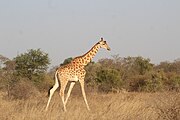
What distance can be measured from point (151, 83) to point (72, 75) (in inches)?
594

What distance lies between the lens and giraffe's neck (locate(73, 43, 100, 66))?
13711 millimetres

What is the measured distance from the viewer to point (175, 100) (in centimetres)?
749

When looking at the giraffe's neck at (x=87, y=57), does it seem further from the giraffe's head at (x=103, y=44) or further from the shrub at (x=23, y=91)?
the shrub at (x=23, y=91)

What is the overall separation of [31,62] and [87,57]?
13.3m

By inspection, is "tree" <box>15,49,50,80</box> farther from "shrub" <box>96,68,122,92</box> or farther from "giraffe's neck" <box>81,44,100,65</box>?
"giraffe's neck" <box>81,44,100,65</box>

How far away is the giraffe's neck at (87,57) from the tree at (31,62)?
1289 cm

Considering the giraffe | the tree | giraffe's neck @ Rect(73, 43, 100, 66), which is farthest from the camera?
the tree

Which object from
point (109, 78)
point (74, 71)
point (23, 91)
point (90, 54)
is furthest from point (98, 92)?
point (74, 71)

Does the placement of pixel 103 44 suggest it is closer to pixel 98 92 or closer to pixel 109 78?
pixel 98 92

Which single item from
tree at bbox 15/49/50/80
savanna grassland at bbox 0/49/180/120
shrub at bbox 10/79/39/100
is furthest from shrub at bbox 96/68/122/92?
shrub at bbox 10/79/39/100

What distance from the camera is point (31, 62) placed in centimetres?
2658

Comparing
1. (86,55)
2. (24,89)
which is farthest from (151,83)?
(86,55)

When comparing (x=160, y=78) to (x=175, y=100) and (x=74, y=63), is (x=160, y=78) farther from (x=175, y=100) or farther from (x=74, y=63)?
(x=175, y=100)

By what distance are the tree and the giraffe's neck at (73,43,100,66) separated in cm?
1289
